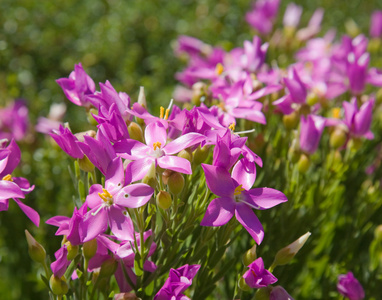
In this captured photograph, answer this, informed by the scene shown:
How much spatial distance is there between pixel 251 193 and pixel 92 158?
300 mm

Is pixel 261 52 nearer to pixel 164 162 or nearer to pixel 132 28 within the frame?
pixel 164 162

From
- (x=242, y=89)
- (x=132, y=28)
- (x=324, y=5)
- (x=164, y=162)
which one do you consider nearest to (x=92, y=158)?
(x=164, y=162)

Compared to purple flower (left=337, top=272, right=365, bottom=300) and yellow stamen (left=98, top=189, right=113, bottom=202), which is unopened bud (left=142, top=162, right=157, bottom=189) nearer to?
yellow stamen (left=98, top=189, right=113, bottom=202)

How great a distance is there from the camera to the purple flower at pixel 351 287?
45.8 inches

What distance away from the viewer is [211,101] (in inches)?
53.8

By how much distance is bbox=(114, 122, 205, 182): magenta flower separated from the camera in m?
0.88

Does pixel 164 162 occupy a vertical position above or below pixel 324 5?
above

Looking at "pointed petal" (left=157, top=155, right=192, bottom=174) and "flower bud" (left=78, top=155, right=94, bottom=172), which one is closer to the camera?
"pointed petal" (left=157, top=155, right=192, bottom=174)

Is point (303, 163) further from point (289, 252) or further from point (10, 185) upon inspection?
point (10, 185)

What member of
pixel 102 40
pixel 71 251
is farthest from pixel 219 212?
pixel 102 40

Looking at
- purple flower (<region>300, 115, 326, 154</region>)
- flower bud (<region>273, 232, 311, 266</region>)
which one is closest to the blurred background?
purple flower (<region>300, 115, 326, 154</region>)

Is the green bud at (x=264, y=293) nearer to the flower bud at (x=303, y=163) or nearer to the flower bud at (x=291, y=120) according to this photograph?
the flower bud at (x=303, y=163)

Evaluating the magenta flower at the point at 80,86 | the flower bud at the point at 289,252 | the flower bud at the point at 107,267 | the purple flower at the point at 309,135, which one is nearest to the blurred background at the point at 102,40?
the magenta flower at the point at 80,86

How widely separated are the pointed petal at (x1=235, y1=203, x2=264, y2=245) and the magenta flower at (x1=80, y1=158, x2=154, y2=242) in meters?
0.16
